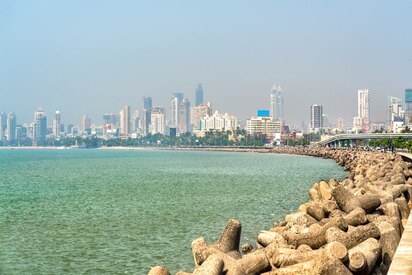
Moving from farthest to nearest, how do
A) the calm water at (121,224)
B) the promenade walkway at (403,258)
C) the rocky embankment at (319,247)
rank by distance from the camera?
the calm water at (121,224) < the rocky embankment at (319,247) < the promenade walkway at (403,258)

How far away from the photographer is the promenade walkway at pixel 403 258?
30.9 feet

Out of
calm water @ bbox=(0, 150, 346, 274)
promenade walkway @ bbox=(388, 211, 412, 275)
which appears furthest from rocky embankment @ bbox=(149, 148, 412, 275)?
calm water @ bbox=(0, 150, 346, 274)

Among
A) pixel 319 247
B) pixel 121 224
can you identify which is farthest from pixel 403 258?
pixel 121 224

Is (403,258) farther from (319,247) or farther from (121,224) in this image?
(121,224)

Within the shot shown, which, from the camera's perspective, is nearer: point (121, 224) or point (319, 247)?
point (319, 247)

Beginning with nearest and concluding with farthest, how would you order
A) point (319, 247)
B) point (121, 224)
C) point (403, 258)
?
point (403, 258) → point (319, 247) → point (121, 224)

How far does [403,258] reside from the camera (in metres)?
10.4

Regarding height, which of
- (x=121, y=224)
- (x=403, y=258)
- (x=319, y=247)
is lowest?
(x=121, y=224)

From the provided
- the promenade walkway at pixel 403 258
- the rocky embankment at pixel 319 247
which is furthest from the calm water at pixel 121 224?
the promenade walkway at pixel 403 258

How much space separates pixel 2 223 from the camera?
88.2ft

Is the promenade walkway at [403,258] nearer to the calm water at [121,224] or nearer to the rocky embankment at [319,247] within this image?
the rocky embankment at [319,247]

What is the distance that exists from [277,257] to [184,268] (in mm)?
5718

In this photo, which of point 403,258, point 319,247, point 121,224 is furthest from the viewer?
point 121,224

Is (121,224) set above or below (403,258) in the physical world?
below
